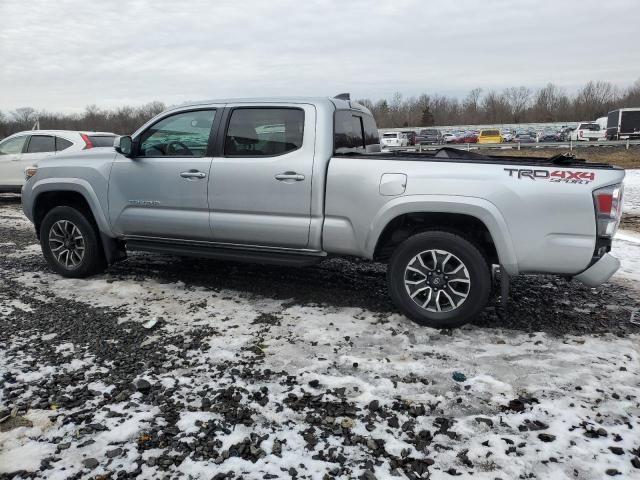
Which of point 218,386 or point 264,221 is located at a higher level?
point 264,221

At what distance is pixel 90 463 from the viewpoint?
2.51 metres

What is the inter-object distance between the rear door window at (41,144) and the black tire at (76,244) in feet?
22.8

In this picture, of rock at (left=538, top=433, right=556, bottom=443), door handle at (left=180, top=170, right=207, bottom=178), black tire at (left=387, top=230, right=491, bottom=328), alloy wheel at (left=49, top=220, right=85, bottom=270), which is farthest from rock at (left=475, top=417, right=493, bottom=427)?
alloy wheel at (left=49, top=220, right=85, bottom=270)

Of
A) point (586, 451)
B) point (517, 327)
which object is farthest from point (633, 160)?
point (586, 451)

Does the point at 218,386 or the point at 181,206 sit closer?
the point at 218,386

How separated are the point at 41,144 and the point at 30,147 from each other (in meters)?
0.36

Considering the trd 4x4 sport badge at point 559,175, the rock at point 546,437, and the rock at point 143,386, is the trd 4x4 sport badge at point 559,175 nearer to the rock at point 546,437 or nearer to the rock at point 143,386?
the rock at point 546,437

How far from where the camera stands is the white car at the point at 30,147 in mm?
11477

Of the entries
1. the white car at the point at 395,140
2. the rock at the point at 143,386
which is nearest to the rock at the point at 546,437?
the rock at the point at 143,386

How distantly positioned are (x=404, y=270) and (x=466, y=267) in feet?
1.67

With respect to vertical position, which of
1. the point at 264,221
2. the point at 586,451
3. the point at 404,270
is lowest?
the point at 586,451

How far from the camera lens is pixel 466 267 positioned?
407 cm

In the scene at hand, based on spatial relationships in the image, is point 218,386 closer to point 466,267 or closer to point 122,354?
point 122,354

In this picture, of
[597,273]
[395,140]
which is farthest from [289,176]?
[395,140]
